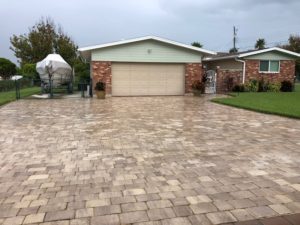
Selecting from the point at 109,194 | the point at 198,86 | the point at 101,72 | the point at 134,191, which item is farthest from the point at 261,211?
the point at 101,72

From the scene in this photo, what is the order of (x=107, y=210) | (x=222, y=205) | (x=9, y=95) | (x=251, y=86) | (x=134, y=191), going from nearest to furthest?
(x=107, y=210) < (x=222, y=205) < (x=134, y=191) < (x=9, y=95) < (x=251, y=86)

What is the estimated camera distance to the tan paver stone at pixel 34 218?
9.88 ft

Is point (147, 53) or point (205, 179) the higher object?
point (147, 53)

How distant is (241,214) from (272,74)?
21.3 meters

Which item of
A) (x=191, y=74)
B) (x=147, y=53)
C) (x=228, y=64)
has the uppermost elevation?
(x=147, y=53)

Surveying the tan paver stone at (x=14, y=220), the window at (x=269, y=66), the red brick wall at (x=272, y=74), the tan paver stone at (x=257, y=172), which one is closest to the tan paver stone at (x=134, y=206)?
the tan paver stone at (x=14, y=220)

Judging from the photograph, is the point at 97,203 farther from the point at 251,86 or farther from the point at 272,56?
the point at 272,56

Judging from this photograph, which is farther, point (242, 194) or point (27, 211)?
point (242, 194)

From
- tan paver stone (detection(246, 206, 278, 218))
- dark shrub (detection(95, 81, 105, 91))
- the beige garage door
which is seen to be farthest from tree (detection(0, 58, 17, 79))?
tan paver stone (detection(246, 206, 278, 218))

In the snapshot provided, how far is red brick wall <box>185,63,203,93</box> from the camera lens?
19.7 metres

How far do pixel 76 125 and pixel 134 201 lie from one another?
5348 millimetres

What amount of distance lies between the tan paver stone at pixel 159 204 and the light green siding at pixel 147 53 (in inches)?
612

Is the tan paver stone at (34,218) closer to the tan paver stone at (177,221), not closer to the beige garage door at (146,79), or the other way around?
the tan paver stone at (177,221)

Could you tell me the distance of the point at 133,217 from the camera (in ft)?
10.1
